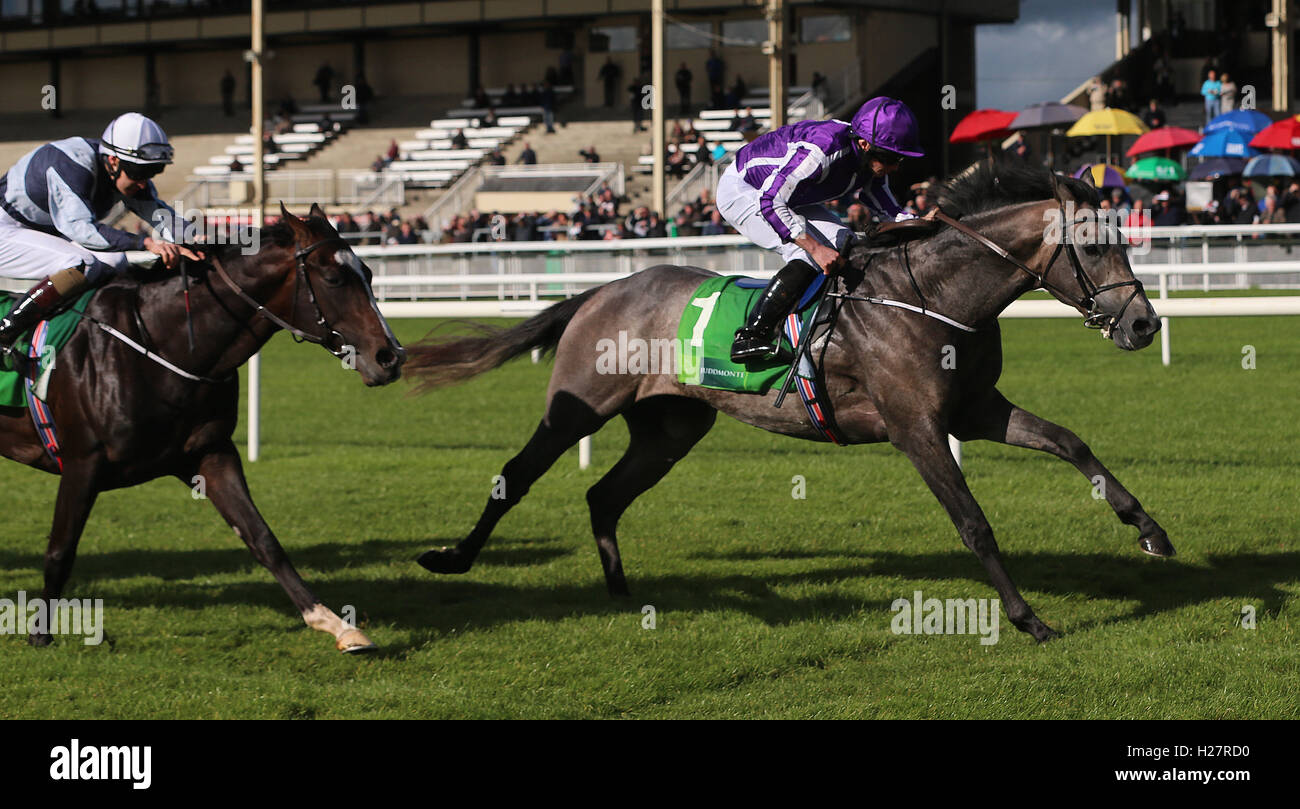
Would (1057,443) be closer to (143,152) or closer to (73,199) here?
(143,152)

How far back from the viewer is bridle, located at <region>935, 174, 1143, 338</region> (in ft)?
16.5

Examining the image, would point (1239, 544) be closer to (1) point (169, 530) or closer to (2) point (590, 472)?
(2) point (590, 472)

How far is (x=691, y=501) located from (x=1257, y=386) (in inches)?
213

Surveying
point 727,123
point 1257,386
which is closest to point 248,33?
point 727,123

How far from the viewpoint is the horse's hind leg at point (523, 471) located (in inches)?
233

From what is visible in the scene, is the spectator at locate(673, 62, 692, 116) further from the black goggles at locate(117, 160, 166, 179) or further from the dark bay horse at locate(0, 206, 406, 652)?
the dark bay horse at locate(0, 206, 406, 652)

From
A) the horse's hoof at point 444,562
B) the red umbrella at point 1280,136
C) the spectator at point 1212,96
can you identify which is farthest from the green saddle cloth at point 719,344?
the spectator at point 1212,96

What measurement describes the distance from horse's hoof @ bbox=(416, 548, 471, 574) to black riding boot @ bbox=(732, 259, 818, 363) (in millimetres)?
1402

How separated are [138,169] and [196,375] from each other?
78cm

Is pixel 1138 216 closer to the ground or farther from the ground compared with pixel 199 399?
farther from the ground

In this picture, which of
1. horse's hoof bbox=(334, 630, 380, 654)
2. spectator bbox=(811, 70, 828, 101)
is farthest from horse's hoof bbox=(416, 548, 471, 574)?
spectator bbox=(811, 70, 828, 101)

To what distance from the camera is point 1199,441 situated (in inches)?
355

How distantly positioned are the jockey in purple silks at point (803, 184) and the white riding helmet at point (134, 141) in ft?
6.94
